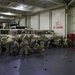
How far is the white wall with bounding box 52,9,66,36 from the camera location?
904cm

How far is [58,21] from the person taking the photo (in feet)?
31.1

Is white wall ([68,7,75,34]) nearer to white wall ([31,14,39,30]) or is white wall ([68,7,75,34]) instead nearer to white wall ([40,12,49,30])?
white wall ([40,12,49,30])

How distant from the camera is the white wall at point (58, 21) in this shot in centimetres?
904

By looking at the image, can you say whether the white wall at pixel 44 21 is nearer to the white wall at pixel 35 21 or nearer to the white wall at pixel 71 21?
the white wall at pixel 35 21

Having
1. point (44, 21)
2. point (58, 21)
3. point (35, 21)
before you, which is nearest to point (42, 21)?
point (44, 21)

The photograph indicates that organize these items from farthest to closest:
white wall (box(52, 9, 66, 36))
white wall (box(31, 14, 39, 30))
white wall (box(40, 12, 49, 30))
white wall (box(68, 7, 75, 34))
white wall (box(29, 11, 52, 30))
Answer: white wall (box(31, 14, 39, 30)) → white wall (box(40, 12, 49, 30)) → white wall (box(29, 11, 52, 30)) → white wall (box(52, 9, 66, 36)) → white wall (box(68, 7, 75, 34))

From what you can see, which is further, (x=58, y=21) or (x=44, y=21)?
(x=44, y=21)

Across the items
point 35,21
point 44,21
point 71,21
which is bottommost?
point 71,21

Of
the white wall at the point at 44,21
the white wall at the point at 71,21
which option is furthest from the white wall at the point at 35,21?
the white wall at the point at 71,21

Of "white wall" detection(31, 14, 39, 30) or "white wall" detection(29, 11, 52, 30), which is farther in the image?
"white wall" detection(31, 14, 39, 30)

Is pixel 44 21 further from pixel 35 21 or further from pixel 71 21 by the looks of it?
pixel 71 21

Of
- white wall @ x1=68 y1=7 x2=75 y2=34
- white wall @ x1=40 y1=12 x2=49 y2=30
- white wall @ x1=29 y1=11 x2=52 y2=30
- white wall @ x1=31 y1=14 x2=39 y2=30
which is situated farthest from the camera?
white wall @ x1=31 y1=14 x2=39 y2=30

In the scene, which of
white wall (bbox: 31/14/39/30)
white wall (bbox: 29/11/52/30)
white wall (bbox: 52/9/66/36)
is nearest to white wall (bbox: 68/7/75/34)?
white wall (bbox: 52/9/66/36)

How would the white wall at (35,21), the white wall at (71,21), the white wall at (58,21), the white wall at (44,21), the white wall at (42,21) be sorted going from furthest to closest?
the white wall at (35,21) < the white wall at (44,21) < the white wall at (42,21) < the white wall at (58,21) < the white wall at (71,21)
